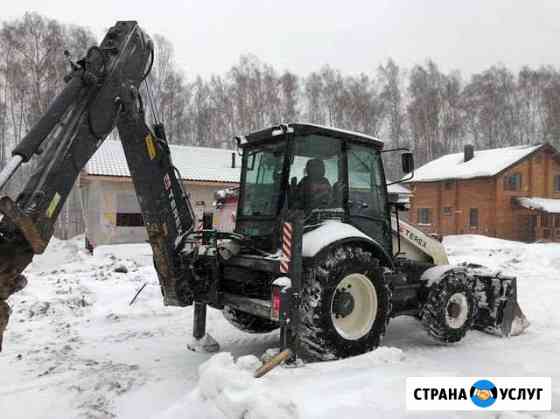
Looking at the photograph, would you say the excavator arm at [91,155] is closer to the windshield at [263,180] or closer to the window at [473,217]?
the windshield at [263,180]

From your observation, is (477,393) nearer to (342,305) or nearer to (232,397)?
(342,305)

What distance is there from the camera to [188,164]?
2258cm

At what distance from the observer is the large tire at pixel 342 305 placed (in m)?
4.60

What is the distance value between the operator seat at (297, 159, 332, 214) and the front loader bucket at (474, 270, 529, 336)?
2808mm

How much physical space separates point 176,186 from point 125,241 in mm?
14649

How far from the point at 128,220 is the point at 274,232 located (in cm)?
1527

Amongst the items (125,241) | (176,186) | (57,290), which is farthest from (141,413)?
(125,241)

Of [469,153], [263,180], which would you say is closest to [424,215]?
[469,153]

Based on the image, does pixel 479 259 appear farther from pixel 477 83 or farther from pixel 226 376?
pixel 477 83

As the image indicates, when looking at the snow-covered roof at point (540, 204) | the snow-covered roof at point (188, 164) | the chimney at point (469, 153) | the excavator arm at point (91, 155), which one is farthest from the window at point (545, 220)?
the excavator arm at point (91, 155)

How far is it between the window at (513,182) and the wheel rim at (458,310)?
80.1ft

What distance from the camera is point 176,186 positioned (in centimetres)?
533

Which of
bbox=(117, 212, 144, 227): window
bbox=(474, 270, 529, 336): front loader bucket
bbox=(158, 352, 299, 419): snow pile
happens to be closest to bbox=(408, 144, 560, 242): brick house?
bbox=(117, 212, 144, 227): window

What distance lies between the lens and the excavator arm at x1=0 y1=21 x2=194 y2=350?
3.45m
